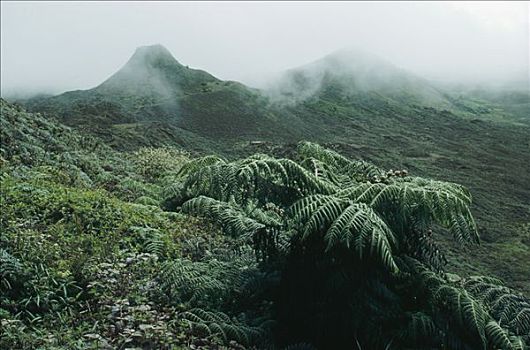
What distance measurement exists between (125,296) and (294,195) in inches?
62.1

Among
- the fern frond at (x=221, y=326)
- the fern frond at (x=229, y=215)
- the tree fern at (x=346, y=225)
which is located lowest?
the fern frond at (x=221, y=326)

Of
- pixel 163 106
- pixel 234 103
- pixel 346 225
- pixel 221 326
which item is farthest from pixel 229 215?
pixel 234 103

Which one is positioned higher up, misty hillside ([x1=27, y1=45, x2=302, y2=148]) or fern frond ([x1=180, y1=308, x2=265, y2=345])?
fern frond ([x1=180, y1=308, x2=265, y2=345])

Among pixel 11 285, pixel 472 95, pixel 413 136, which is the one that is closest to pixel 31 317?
pixel 11 285

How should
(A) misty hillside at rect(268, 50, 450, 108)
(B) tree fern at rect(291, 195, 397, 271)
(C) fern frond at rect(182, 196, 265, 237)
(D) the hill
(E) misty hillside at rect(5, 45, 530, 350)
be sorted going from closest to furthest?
(B) tree fern at rect(291, 195, 397, 271) < (E) misty hillside at rect(5, 45, 530, 350) < (C) fern frond at rect(182, 196, 265, 237) < (D) the hill < (A) misty hillside at rect(268, 50, 450, 108)

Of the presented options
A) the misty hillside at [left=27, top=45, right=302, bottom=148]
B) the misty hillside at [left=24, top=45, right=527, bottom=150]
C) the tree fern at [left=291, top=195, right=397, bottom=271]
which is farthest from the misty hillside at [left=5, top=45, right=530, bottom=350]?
the misty hillside at [left=24, top=45, right=527, bottom=150]

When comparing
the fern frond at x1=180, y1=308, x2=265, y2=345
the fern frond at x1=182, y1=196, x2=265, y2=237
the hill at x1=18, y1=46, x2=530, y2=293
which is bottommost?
the hill at x1=18, y1=46, x2=530, y2=293

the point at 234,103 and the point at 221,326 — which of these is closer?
the point at 221,326

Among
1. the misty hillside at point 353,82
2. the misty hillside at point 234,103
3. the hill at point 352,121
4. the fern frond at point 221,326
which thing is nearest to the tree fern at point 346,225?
the fern frond at point 221,326

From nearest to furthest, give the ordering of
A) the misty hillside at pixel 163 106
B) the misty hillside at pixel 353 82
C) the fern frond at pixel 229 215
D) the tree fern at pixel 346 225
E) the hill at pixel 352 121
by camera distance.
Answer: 1. the tree fern at pixel 346 225
2. the fern frond at pixel 229 215
3. the hill at pixel 352 121
4. the misty hillside at pixel 163 106
5. the misty hillside at pixel 353 82

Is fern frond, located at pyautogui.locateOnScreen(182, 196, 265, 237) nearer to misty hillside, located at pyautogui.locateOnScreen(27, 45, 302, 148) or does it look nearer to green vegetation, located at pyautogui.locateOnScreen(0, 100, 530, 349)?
green vegetation, located at pyautogui.locateOnScreen(0, 100, 530, 349)

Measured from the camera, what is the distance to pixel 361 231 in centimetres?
380

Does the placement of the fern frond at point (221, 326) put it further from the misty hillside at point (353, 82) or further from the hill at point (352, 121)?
the misty hillside at point (353, 82)

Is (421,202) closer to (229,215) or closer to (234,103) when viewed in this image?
(229,215)
